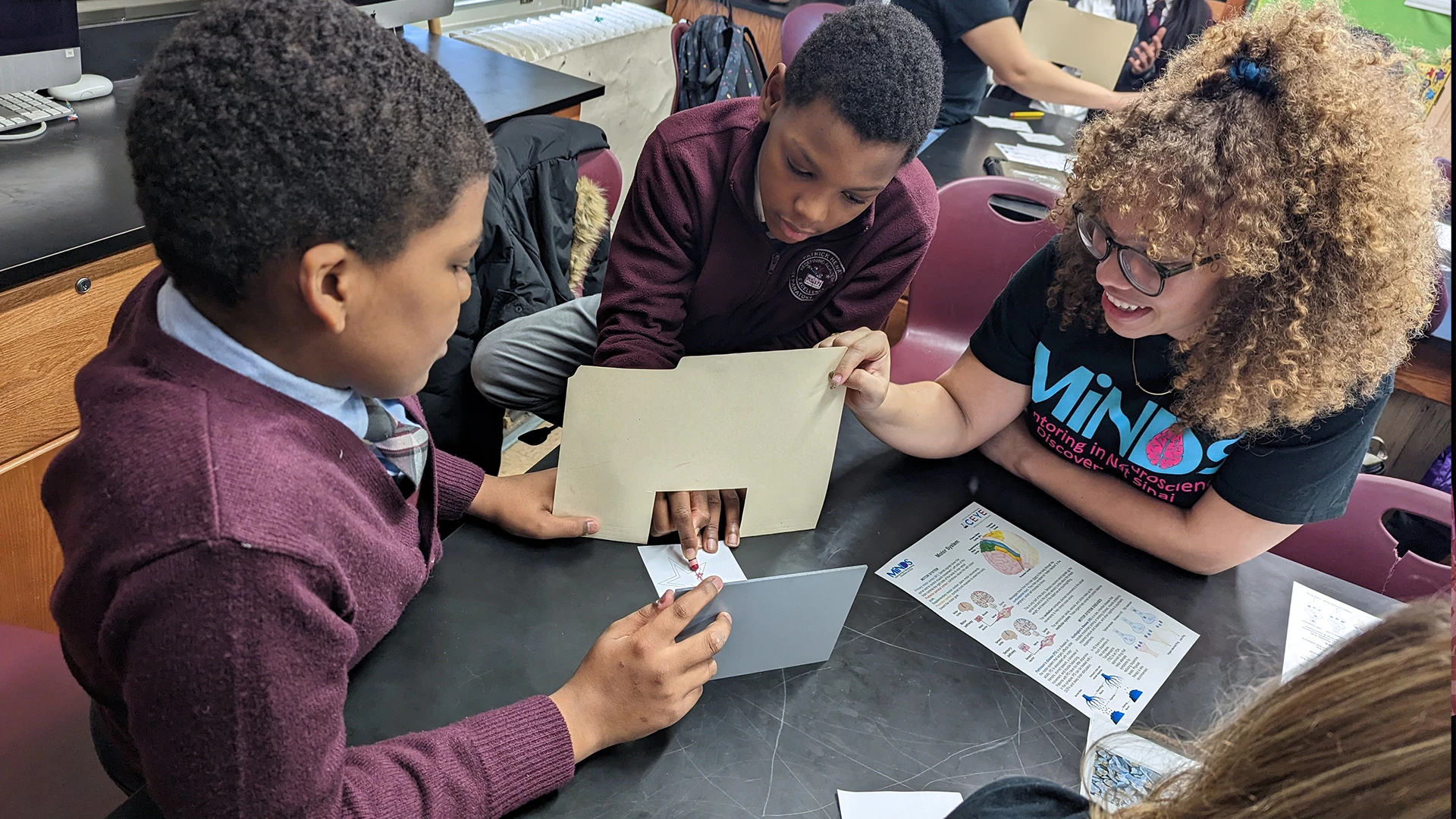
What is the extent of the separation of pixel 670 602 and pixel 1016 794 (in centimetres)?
31

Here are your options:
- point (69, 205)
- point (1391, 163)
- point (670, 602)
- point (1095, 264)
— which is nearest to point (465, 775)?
point (670, 602)

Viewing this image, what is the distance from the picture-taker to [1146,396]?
1148 mm

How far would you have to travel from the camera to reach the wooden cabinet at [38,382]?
1.33 meters

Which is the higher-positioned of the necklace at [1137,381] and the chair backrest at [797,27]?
the chair backrest at [797,27]

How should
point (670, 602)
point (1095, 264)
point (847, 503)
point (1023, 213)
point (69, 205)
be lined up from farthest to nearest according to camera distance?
point (1023, 213)
point (69, 205)
point (1095, 264)
point (847, 503)
point (670, 602)

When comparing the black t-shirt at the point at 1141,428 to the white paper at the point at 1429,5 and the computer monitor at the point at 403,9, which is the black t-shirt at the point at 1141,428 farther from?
the white paper at the point at 1429,5

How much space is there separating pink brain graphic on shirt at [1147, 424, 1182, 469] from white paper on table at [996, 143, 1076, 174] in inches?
58.5

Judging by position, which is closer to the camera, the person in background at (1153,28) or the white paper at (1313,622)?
the white paper at (1313,622)

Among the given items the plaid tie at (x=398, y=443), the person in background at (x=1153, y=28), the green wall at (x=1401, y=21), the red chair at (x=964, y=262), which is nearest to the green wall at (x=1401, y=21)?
the green wall at (x=1401, y=21)

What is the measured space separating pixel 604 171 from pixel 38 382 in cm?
108

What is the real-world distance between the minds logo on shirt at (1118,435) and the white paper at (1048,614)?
0.18 meters

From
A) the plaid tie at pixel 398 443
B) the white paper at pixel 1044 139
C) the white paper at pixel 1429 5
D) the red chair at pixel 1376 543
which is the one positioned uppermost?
the white paper at pixel 1429 5

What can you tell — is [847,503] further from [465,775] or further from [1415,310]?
[1415,310]

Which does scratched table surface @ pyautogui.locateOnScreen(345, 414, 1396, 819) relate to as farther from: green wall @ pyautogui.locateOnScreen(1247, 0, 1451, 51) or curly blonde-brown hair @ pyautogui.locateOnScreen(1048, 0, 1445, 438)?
green wall @ pyautogui.locateOnScreen(1247, 0, 1451, 51)
